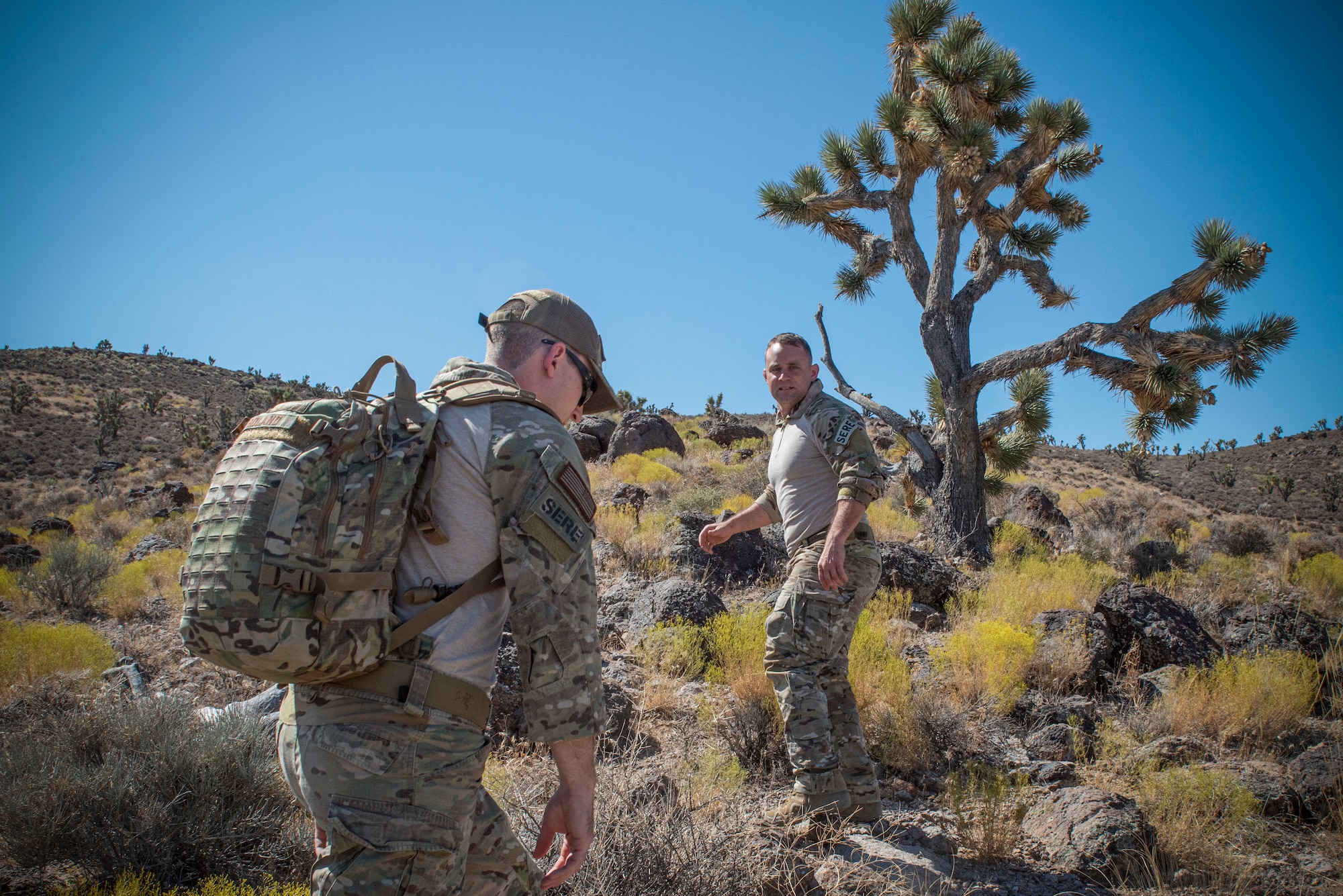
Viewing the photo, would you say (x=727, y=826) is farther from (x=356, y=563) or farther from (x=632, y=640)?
(x=632, y=640)

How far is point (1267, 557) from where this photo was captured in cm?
1091

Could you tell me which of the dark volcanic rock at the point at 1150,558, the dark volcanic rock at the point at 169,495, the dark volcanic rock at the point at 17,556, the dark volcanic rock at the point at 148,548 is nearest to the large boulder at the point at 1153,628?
the dark volcanic rock at the point at 1150,558

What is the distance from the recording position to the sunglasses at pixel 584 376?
183 cm

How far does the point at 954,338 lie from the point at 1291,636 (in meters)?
5.48

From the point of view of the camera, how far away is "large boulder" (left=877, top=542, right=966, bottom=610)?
6.64m

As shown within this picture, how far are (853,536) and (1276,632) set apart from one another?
4.68 m

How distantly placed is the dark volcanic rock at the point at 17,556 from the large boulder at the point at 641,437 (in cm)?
1061

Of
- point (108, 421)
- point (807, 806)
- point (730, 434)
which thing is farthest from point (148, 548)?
point (108, 421)

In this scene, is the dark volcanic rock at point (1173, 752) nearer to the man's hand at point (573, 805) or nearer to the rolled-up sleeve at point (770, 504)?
the rolled-up sleeve at point (770, 504)

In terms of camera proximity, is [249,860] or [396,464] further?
[249,860]

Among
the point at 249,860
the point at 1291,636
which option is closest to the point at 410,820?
the point at 249,860

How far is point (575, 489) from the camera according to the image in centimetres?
153

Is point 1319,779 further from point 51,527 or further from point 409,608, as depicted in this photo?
point 51,527

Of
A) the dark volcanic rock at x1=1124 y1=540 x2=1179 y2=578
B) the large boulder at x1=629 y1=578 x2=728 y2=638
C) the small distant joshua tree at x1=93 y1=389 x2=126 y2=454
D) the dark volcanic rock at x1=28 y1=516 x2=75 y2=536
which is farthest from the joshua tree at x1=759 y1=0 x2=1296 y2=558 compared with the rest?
the small distant joshua tree at x1=93 y1=389 x2=126 y2=454
